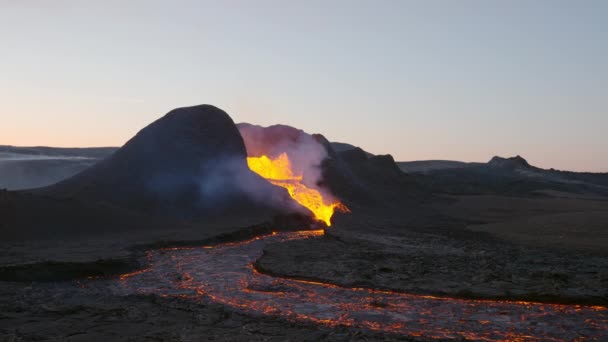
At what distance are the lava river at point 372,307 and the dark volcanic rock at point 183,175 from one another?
959 cm

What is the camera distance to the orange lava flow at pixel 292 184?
26405mm

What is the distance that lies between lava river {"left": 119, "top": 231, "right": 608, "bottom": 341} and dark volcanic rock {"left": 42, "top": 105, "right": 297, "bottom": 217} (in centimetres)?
959

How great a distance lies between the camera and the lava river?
24.8ft

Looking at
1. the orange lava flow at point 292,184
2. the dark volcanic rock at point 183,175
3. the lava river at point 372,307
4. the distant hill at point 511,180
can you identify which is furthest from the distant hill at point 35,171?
the lava river at point 372,307

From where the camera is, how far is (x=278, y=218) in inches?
797

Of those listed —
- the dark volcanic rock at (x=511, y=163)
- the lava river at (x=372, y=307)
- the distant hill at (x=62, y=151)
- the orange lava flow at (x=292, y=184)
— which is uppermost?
the dark volcanic rock at (x=511, y=163)

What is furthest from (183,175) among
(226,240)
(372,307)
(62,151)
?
(62,151)

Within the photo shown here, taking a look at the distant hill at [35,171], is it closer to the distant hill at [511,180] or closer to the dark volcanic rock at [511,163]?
the distant hill at [511,180]

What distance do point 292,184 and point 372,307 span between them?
783 inches

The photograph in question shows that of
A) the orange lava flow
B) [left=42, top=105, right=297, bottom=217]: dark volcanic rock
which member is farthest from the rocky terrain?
the orange lava flow

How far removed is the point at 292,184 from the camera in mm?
28531

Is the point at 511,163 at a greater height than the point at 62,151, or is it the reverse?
the point at 511,163

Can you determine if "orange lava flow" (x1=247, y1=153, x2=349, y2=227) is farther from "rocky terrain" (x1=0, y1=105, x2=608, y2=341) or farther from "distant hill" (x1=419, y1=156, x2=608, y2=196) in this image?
"distant hill" (x1=419, y1=156, x2=608, y2=196)

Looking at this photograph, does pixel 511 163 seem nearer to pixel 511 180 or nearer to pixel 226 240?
pixel 511 180
